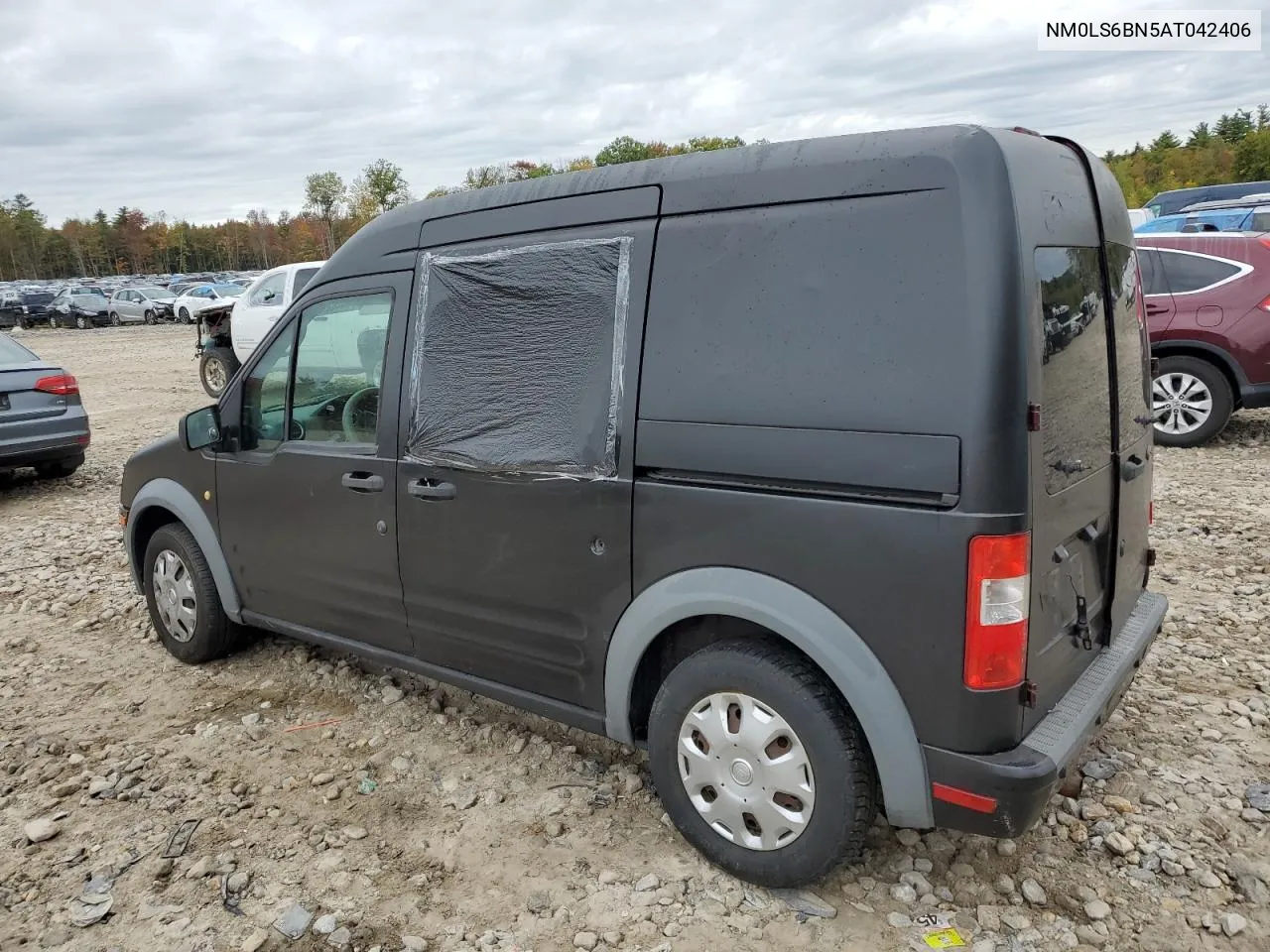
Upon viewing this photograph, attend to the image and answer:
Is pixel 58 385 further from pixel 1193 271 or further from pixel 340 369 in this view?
pixel 1193 271

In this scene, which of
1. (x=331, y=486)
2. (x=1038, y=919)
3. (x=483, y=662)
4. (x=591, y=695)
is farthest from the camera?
(x=331, y=486)

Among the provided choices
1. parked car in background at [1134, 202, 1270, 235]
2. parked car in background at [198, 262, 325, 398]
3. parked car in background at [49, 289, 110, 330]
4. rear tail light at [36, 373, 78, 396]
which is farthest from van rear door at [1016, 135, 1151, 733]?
Answer: parked car in background at [49, 289, 110, 330]

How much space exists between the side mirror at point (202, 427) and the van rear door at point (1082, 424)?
338 cm

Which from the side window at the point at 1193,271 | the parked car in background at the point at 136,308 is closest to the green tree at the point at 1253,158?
the side window at the point at 1193,271

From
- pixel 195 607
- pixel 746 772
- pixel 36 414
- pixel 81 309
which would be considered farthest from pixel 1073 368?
pixel 81 309

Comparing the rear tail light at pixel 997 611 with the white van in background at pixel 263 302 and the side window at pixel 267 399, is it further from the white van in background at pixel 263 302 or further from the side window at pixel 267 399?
the white van in background at pixel 263 302

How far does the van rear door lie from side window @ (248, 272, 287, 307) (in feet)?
41.3

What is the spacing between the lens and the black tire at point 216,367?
569 inches

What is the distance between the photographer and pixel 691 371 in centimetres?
267

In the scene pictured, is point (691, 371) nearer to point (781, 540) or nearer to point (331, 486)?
point (781, 540)

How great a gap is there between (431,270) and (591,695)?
1.64 metres

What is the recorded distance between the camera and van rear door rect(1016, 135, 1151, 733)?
7.75 feet

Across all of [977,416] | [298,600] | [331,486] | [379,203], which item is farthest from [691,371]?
[379,203]

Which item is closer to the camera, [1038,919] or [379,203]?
[1038,919]
